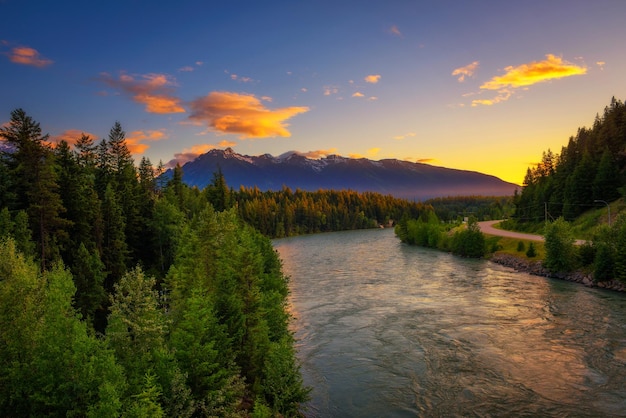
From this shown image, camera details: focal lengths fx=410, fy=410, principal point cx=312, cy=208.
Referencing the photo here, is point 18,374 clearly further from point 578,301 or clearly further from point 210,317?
point 578,301

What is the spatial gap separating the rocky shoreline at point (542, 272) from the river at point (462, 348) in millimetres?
1899

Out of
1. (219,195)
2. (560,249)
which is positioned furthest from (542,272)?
(219,195)

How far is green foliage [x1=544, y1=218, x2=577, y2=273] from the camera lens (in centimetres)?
6494

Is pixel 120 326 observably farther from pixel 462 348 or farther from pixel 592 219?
pixel 592 219

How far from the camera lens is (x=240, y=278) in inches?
1099

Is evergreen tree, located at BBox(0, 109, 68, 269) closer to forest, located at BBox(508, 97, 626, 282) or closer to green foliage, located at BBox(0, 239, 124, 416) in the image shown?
green foliage, located at BBox(0, 239, 124, 416)

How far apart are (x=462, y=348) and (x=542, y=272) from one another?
41.4 meters

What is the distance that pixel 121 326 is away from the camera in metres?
20.0

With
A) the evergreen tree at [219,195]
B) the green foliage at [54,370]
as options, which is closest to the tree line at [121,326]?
the green foliage at [54,370]

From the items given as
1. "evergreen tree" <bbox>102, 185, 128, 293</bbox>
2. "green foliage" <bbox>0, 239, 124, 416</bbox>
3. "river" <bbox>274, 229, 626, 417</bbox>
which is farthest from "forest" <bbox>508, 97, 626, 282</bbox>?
"evergreen tree" <bbox>102, 185, 128, 293</bbox>

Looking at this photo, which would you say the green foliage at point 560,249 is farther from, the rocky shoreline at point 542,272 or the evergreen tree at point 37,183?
the evergreen tree at point 37,183

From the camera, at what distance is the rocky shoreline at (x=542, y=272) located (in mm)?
54750

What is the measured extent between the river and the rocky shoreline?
1899 mm

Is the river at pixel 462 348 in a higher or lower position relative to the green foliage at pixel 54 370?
lower
